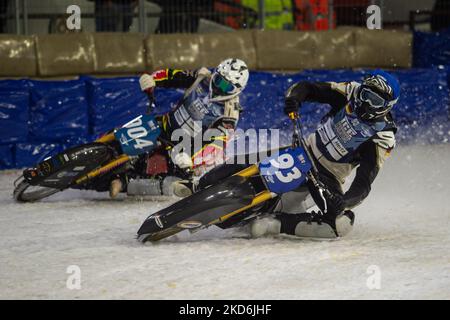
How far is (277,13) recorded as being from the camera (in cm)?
1305

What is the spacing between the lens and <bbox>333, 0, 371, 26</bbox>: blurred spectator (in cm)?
1313

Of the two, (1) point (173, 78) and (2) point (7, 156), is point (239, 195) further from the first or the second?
(2) point (7, 156)

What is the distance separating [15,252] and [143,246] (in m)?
0.97

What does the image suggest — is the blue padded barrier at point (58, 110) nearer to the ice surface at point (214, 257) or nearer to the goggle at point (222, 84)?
the ice surface at point (214, 257)

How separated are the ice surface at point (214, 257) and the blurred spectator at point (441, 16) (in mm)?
5973

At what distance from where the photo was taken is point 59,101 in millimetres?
11094

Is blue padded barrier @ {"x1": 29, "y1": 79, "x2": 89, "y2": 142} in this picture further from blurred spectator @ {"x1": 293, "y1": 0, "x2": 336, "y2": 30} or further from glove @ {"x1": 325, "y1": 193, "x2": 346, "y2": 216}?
glove @ {"x1": 325, "y1": 193, "x2": 346, "y2": 216}

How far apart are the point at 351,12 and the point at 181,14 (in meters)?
2.97

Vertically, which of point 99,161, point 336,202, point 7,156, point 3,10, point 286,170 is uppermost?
point 3,10

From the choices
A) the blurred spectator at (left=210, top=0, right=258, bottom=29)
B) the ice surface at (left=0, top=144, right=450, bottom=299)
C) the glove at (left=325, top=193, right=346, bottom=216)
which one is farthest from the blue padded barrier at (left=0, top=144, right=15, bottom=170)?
the glove at (left=325, top=193, right=346, bottom=216)

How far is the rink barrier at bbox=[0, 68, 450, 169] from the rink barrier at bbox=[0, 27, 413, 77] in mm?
675

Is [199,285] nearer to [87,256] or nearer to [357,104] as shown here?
[87,256]

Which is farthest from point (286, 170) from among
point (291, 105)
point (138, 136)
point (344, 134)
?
point (138, 136)
